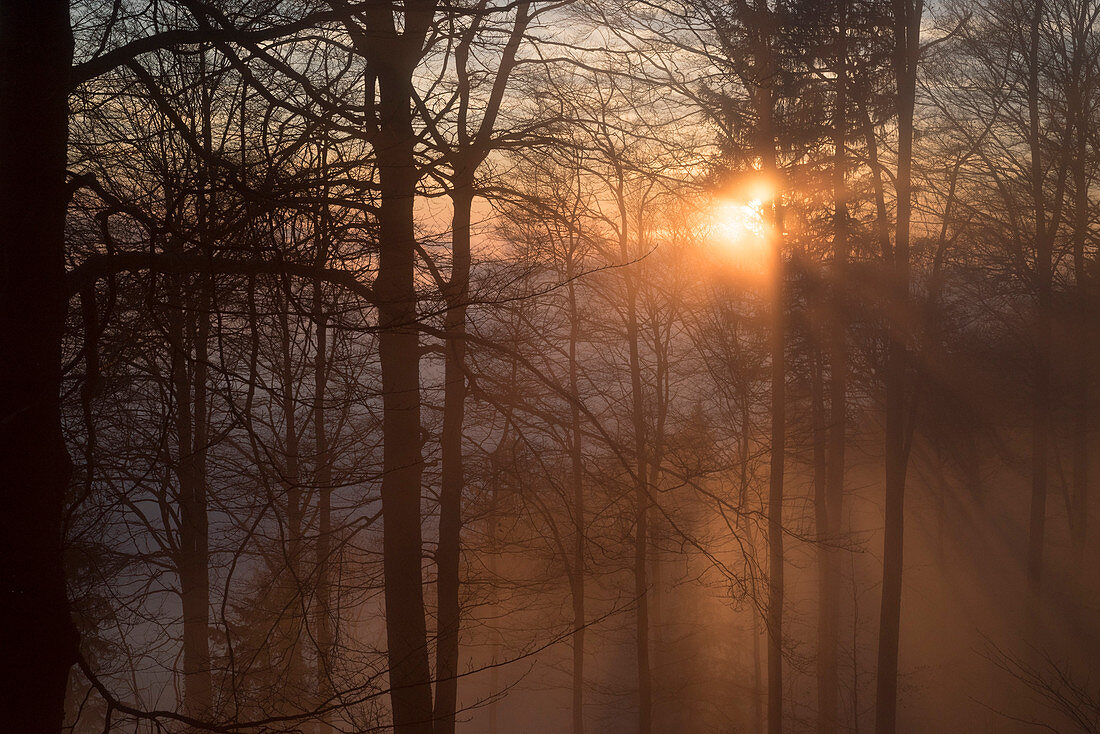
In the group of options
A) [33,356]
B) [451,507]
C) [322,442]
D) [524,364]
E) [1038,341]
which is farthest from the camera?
[1038,341]

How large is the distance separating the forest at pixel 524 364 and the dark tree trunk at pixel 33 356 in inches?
0.5

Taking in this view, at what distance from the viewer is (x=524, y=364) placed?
4312 millimetres

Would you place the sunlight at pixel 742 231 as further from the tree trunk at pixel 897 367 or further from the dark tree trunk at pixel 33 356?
the dark tree trunk at pixel 33 356

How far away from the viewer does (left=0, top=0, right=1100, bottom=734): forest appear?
301 cm

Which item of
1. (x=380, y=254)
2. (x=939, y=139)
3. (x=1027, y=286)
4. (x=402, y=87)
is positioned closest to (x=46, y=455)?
(x=380, y=254)

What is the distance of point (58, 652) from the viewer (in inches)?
106

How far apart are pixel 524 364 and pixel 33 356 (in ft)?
7.79

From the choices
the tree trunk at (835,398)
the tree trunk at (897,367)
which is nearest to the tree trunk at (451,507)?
the tree trunk at (835,398)

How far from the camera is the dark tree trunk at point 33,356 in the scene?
2.61 metres

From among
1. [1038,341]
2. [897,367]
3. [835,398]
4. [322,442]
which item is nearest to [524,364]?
[322,442]

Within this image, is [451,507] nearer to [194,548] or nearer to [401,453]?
[401,453]

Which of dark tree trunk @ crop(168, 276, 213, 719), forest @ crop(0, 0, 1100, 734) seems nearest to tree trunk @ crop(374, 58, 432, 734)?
forest @ crop(0, 0, 1100, 734)

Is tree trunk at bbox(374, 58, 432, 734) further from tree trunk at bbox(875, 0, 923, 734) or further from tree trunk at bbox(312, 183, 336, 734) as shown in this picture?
tree trunk at bbox(875, 0, 923, 734)

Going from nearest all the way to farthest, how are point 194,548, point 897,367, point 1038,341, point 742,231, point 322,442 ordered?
point 194,548
point 322,442
point 897,367
point 742,231
point 1038,341
